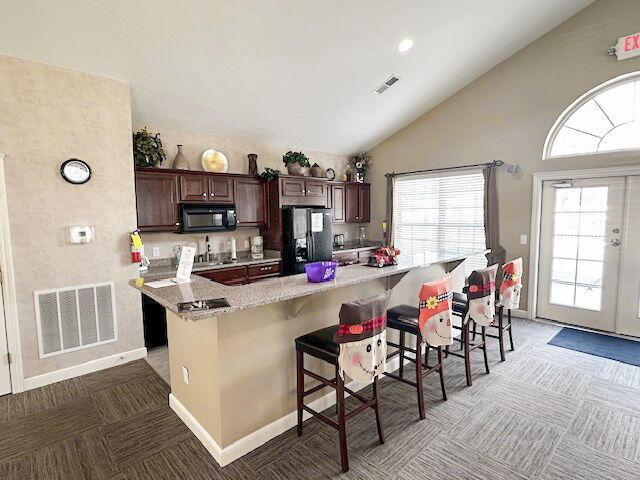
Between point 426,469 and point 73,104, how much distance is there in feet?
13.4

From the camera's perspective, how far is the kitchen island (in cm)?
206

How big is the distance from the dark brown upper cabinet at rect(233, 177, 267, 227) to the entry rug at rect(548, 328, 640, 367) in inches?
160

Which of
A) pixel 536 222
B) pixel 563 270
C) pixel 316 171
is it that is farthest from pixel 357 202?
pixel 563 270

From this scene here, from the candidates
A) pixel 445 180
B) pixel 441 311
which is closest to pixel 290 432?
pixel 441 311

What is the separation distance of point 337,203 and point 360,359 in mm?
4355

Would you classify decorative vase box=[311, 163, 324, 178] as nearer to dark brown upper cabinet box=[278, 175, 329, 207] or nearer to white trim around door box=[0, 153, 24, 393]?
dark brown upper cabinet box=[278, 175, 329, 207]

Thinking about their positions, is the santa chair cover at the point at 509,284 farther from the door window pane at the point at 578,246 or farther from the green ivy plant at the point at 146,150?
the green ivy plant at the point at 146,150

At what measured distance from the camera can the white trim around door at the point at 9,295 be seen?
9.32ft

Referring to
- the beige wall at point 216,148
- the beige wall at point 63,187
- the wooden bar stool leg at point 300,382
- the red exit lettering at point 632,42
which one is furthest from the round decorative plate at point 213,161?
the red exit lettering at point 632,42

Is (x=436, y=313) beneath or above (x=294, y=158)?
beneath

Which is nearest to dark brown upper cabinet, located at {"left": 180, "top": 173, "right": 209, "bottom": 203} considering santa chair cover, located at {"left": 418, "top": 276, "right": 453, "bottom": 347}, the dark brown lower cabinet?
the dark brown lower cabinet

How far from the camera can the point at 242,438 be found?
7.13 ft

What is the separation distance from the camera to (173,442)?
2295 mm

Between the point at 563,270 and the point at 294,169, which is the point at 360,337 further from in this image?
the point at 563,270
